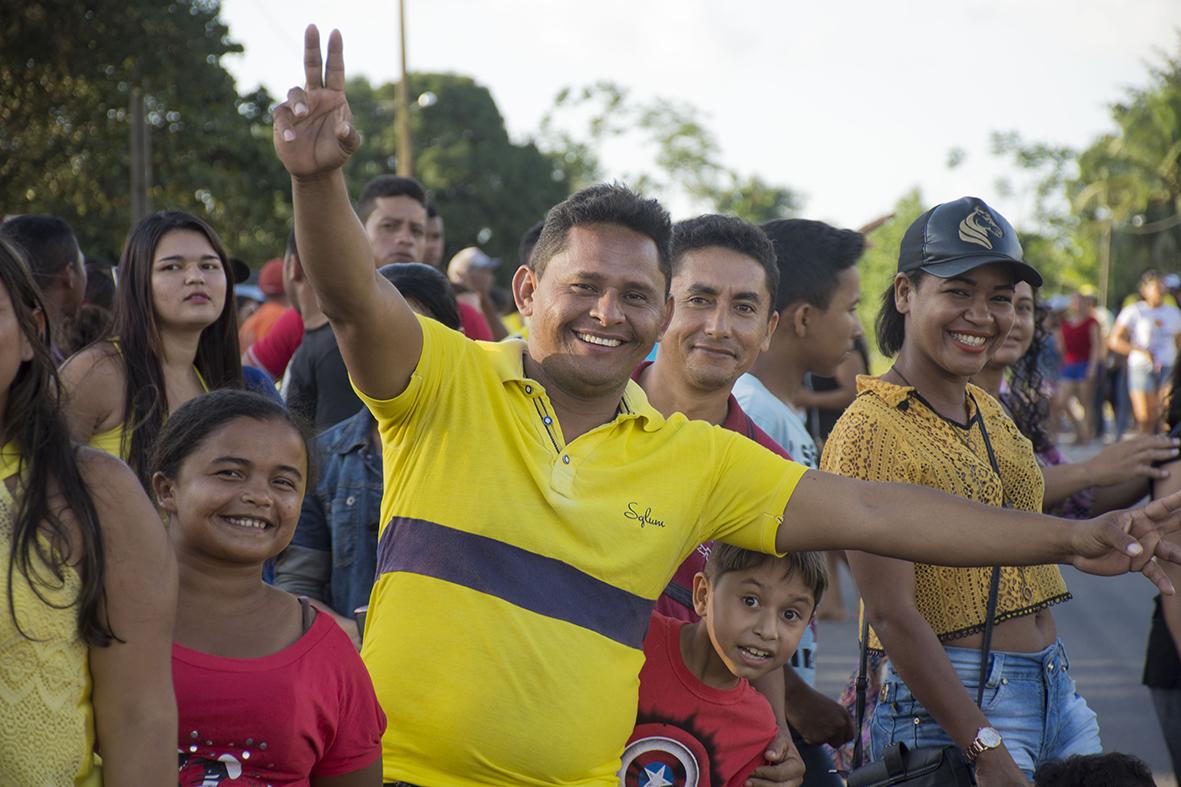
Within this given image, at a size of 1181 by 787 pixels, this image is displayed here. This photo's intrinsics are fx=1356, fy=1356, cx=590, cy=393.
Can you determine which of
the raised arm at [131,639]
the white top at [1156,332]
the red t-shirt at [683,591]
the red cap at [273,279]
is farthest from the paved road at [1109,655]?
the white top at [1156,332]

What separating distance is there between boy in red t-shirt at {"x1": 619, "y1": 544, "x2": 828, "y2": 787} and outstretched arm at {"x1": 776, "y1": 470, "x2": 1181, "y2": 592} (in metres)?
0.43

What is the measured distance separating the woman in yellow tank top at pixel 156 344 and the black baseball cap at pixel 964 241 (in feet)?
7.84

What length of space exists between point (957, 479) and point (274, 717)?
1.88 metres

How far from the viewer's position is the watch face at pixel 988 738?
3.32 meters

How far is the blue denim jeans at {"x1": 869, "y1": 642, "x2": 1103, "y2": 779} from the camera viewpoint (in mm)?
3609

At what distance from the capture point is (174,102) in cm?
1959

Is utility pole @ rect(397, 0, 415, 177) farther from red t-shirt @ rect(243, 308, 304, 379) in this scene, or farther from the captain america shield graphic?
the captain america shield graphic

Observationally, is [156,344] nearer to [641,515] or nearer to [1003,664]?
[641,515]

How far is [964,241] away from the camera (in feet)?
12.2

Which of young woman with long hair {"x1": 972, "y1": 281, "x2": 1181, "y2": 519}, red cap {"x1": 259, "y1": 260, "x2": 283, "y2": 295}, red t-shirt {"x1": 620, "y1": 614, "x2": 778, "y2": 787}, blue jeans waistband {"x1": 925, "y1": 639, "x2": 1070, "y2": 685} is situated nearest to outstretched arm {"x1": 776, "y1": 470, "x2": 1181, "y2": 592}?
red t-shirt {"x1": 620, "y1": 614, "x2": 778, "y2": 787}

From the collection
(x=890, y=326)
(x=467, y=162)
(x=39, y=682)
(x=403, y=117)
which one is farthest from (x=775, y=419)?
(x=467, y=162)

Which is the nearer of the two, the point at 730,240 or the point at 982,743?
the point at 982,743

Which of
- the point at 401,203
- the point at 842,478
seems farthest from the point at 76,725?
the point at 401,203

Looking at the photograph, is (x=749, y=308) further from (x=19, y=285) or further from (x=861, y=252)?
(x=19, y=285)
